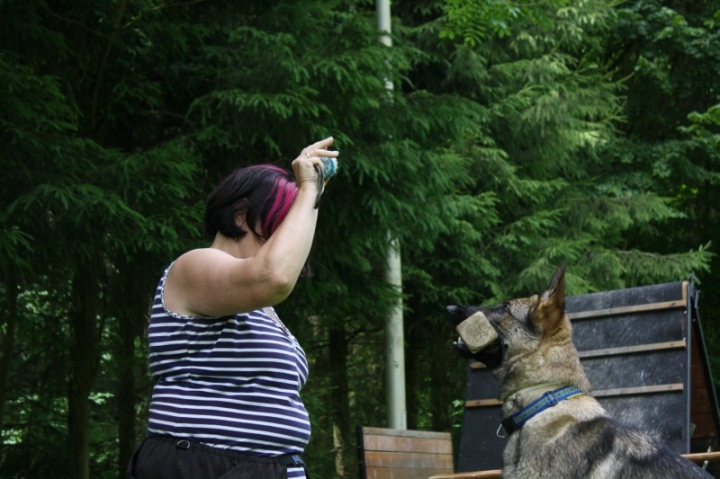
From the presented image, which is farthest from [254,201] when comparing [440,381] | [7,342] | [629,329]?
[440,381]

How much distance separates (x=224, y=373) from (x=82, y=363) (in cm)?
731

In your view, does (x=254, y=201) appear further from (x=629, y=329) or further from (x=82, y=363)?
(x=82, y=363)

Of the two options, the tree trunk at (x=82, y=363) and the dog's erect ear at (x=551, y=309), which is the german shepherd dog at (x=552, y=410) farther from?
the tree trunk at (x=82, y=363)

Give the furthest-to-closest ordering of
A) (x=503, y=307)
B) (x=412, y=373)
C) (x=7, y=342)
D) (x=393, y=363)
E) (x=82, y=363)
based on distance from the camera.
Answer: (x=412, y=373), (x=393, y=363), (x=82, y=363), (x=7, y=342), (x=503, y=307)

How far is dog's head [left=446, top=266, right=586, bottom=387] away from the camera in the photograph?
476 cm

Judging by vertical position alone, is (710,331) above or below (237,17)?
below

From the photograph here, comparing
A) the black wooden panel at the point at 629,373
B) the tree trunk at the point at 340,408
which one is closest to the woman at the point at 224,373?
the black wooden panel at the point at 629,373

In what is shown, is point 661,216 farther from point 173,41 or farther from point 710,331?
point 173,41

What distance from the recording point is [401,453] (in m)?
6.76

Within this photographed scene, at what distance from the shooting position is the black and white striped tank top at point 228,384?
8.61 ft

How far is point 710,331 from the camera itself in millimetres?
19781

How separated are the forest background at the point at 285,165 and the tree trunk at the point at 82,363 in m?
0.02

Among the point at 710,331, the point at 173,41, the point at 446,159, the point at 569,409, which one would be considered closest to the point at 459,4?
the point at 446,159

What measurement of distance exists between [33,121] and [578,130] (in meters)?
9.82
